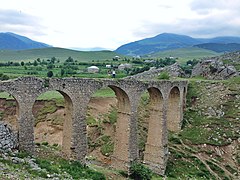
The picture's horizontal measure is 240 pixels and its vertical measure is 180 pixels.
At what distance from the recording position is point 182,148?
38688 millimetres

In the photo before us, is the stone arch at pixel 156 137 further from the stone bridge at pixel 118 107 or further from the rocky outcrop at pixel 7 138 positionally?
the rocky outcrop at pixel 7 138

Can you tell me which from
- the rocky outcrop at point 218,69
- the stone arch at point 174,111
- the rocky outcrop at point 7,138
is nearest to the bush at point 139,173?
the rocky outcrop at point 7,138

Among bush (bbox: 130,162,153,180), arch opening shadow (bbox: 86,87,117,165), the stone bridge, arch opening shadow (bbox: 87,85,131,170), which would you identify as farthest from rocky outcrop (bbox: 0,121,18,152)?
arch opening shadow (bbox: 86,87,117,165)

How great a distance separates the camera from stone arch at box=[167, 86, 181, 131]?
42.2 metres

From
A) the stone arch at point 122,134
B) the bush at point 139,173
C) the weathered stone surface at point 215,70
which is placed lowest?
the bush at point 139,173

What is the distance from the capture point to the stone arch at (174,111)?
42.2m

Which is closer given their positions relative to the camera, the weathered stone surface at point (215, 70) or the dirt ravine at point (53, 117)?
the dirt ravine at point (53, 117)

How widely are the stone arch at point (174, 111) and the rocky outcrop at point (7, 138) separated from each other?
24.1 metres

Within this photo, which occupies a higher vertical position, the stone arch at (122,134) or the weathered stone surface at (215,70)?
the weathered stone surface at (215,70)

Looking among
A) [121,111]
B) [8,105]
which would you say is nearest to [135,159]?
[121,111]

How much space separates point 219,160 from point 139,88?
14299mm

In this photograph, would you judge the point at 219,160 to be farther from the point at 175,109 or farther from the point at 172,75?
the point at 172,75

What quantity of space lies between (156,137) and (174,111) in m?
9.22

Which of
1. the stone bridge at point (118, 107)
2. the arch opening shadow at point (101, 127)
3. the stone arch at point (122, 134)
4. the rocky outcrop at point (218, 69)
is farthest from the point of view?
the rocky outcrop at point (218, 69)
